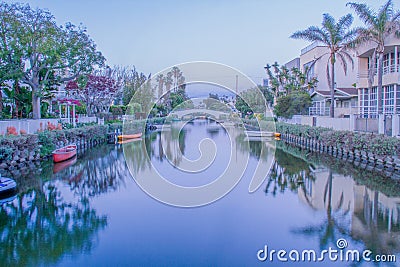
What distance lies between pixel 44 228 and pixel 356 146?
14.6 meters

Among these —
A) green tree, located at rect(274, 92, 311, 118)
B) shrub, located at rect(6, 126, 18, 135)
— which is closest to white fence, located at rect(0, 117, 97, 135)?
shrub, located at rect(6, 126, 18, 135)

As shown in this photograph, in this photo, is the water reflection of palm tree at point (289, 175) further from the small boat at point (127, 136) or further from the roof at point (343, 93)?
the roof at point (343, 93)

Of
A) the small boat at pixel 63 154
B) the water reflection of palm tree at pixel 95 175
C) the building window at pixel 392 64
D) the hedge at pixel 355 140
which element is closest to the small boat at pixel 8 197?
the water reflection of palm tree at pixel 95 175

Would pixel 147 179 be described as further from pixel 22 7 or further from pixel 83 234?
pixel 22 7

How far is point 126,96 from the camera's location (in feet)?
154

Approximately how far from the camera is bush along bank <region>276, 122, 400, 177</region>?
1487 cm

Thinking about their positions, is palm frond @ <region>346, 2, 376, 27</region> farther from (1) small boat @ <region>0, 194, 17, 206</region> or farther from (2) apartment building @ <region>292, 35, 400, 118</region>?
(1) small boat @ <region>0, 194, 17, 206</region>

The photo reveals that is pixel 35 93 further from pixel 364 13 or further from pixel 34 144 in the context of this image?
pixel 364 13

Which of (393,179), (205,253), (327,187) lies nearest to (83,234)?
(205,253)

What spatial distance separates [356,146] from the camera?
17797mm

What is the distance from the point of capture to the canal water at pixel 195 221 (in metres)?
6.57

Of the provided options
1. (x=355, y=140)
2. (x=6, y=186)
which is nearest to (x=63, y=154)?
(x=6, y=186)
